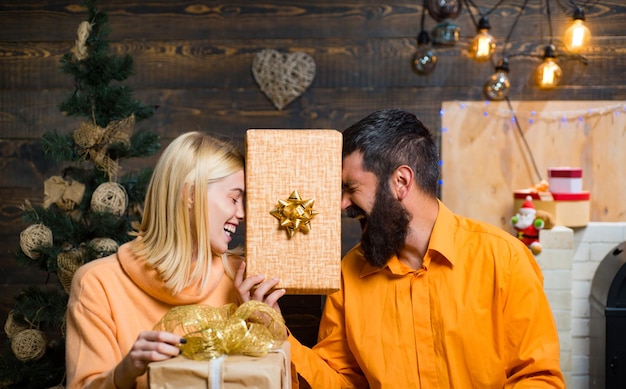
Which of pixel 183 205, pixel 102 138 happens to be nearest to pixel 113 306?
pixel 183 205

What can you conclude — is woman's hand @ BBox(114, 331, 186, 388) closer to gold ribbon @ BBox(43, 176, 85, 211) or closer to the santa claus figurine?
gold ribbon @ BBox(43, 176, 85, 211)

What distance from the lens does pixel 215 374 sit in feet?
4.35

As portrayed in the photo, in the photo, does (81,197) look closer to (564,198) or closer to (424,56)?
(424,56)

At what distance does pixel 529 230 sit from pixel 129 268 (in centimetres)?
238

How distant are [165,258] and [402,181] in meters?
0.65

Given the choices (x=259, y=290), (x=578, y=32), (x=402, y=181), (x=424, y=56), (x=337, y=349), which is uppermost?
(x=578, y=32)

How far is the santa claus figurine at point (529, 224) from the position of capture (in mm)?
3568

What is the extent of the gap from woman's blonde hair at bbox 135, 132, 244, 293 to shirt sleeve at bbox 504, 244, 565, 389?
762mm

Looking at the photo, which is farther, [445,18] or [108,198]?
[445,18]

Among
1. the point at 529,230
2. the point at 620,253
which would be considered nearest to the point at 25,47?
the point at 529,230

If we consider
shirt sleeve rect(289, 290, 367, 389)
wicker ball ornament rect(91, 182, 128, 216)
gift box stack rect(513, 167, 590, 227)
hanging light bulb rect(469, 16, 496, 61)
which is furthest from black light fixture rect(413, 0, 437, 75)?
shirt sleeve rect(289, 290, 367, 389)

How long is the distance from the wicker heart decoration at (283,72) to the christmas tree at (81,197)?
46.2 inches

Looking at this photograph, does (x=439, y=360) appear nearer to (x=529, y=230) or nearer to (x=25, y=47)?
(x=529, y=230)

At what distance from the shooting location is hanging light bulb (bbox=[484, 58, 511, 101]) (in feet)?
12.0
